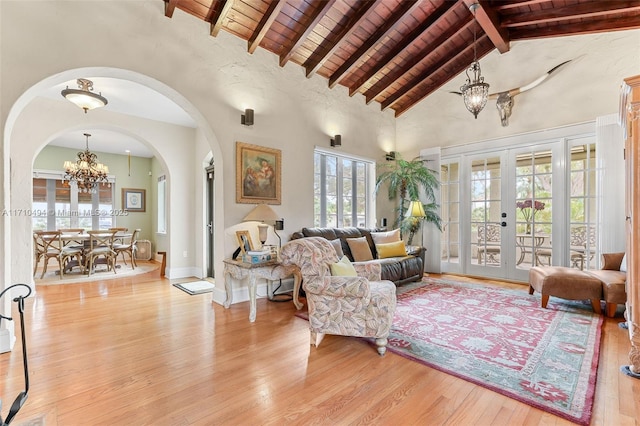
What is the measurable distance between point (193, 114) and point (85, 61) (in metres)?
1.10

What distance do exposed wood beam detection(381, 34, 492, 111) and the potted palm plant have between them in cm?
123

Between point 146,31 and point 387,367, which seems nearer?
point 387,367

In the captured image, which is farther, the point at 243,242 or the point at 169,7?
the point at 243,242

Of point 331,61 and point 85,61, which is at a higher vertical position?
point 331,61

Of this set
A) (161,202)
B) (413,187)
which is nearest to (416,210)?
(413,187)

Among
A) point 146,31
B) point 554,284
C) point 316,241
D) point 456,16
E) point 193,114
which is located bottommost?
point 554,284

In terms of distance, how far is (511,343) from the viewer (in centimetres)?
260

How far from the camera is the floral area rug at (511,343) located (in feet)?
6.28

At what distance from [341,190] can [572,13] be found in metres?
4.07

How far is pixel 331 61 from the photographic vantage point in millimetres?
4809

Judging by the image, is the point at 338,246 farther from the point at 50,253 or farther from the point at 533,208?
the point at 50,253

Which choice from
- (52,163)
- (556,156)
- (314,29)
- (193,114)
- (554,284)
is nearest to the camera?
(554,284)

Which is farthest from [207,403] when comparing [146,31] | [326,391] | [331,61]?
[331,61]

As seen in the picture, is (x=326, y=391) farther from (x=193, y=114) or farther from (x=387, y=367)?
(x=193, y=114)
